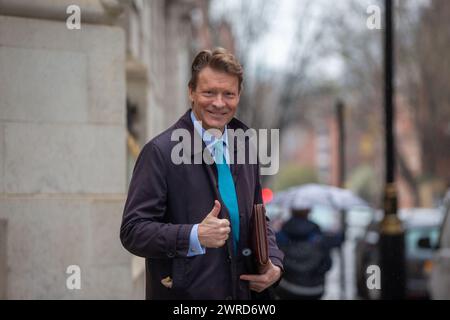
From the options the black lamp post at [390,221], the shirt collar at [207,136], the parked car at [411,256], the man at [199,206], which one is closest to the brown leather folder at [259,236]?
the man at [199,206]

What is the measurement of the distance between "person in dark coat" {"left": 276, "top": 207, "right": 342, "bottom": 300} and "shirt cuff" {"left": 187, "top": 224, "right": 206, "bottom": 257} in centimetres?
514

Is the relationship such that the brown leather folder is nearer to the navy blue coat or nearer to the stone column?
the navy blue coat

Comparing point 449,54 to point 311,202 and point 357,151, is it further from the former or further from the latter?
point 357,151

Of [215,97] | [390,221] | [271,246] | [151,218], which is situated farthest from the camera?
[390,221]

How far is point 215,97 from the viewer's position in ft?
9.52

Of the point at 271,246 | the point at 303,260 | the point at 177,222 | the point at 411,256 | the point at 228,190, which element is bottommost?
the point at 411,256

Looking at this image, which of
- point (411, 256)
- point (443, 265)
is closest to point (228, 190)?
point (443, 265)

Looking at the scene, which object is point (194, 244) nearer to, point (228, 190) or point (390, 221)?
point (228, 190)

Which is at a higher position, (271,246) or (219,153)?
(219,153)

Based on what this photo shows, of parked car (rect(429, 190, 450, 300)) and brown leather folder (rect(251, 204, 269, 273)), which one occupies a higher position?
brown leather folder (rect(251, 204, 269, 273))

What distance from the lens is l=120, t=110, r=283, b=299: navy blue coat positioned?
2.78 meters

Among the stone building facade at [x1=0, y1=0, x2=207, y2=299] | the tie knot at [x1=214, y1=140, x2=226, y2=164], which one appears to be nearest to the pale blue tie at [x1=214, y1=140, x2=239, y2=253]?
the tie knot at [x1=214, y1=140, x2=226, y2=164]

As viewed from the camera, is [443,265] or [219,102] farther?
[443,265]

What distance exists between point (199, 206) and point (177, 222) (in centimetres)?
10
